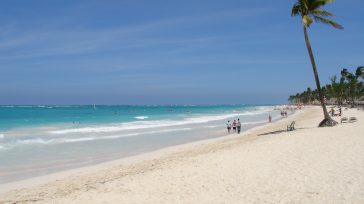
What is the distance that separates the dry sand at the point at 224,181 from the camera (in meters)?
7.93

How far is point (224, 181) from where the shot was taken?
9305 mm

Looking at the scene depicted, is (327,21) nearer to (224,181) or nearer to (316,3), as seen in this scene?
(316,3)

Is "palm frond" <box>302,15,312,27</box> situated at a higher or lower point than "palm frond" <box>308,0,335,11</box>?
lower

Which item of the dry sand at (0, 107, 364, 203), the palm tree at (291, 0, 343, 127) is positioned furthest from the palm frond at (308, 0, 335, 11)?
the dry sand at (0, 107, 364, 203)

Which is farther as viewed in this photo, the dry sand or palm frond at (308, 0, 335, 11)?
palm frond at (308, 0, 335, 11)

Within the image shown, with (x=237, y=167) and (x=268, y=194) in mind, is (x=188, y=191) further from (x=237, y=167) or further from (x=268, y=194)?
(x=237, y=167)

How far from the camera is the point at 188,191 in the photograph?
8.56 meters

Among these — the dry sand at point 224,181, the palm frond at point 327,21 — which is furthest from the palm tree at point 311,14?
the dry sand at point 224,181

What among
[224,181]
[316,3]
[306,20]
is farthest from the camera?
[316,3]

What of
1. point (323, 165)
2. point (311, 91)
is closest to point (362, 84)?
point (311, 91)

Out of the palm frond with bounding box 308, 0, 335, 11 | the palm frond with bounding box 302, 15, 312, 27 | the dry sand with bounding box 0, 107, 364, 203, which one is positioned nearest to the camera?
the dry sand with bounding box 0, 107, 364, 203

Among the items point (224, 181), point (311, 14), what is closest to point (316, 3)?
point (311, 14)

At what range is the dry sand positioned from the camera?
26.0ft

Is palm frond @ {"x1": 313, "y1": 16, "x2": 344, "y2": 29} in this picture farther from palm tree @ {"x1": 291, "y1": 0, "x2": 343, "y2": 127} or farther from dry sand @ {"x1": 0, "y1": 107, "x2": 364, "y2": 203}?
dry sand @ {"x1": 0, "y1": 107, "x2": 364, "y2": 203}
